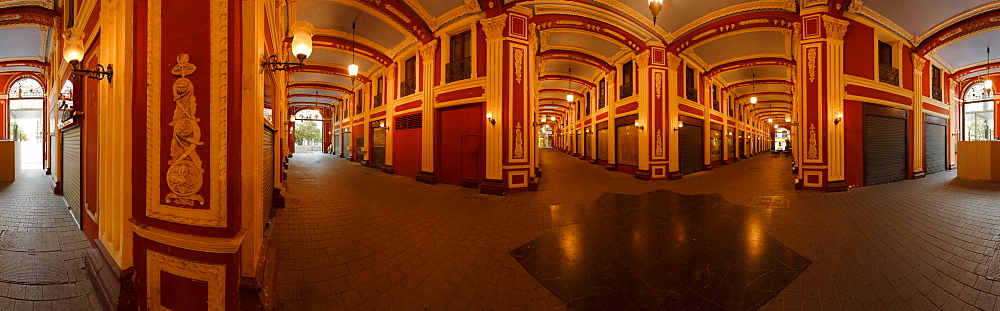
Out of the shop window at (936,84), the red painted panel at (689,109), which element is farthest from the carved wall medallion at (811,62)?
the shop window at (936,84)

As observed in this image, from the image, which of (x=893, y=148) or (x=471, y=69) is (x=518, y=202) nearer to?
(x=471, y=69)

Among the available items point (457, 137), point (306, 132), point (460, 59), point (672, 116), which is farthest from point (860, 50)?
point (306, 132)

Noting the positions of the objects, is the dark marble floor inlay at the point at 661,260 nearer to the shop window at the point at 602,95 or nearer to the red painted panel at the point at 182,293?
the red painted panel at the point at 182,293

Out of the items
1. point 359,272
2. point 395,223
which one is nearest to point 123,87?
point 359,272

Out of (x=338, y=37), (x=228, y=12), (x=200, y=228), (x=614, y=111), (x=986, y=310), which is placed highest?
(x=338, y=37)

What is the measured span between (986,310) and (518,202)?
5.48m

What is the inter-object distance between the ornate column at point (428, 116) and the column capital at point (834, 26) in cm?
1086

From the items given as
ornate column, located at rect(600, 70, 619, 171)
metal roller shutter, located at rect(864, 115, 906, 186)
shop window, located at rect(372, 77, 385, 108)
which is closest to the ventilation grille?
shop window, located at rect(372, 77, 385, 108)

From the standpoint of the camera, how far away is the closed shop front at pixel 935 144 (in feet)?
35.3

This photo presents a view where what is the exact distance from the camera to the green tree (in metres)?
41.8

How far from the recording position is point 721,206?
6043mm

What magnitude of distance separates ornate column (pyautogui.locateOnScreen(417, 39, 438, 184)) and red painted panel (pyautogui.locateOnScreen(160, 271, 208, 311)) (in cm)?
673

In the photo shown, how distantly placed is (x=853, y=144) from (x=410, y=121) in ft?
44.3

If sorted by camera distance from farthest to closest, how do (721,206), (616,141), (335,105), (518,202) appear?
(335,105) < (616,141) < (518,202) < (721,206)
